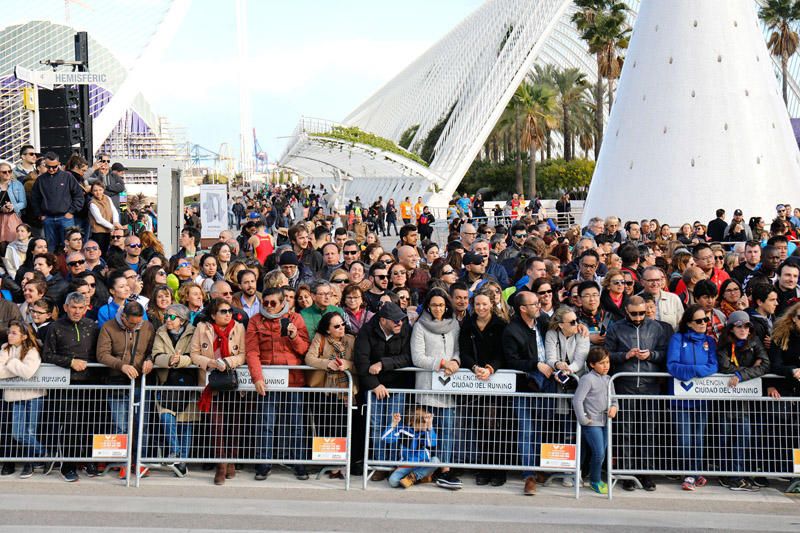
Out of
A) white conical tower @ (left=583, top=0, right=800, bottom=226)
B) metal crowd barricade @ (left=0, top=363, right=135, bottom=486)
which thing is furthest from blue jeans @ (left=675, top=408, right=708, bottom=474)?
white conical tower @ (left=583, top=0, right=800, bottom=226)

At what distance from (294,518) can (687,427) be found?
3309 millimetres

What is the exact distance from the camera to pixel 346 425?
8.48m

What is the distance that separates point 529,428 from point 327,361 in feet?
5.77

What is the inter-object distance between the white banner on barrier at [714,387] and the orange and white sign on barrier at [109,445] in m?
4.59

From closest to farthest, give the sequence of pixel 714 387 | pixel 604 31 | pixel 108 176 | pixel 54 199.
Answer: pixel 714 387 < pixel 54 199 < pixel 108 176 < pixel 604 31

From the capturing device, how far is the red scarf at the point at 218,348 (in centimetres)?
841

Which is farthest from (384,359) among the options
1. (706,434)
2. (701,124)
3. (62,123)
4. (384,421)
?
(701,124)

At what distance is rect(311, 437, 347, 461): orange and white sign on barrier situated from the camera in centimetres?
835

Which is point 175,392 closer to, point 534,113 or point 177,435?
point 177,435

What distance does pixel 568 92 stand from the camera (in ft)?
194

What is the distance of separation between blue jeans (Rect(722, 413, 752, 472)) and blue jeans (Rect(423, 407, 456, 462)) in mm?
2227

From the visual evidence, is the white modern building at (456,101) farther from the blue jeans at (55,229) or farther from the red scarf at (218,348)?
the red scarf at (218,348)

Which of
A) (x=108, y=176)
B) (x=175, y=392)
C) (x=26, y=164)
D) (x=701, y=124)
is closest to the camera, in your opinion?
(x=175, y=392)

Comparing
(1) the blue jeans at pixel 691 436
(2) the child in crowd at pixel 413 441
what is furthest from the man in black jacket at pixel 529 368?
(1) the blue jeans at pixel 691 436
